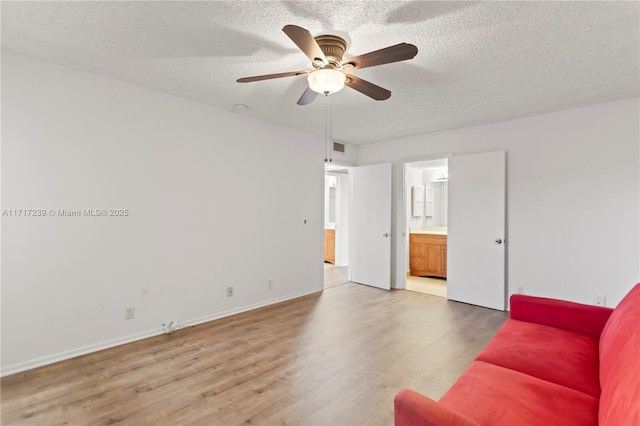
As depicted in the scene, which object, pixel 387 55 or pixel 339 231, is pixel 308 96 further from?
pixel 339 231

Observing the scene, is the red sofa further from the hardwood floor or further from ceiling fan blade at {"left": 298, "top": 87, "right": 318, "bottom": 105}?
ceiling fan blade at {"left": 298, "top": 87, "right": 318, "bottom": 105}

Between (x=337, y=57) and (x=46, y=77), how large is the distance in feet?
8.19

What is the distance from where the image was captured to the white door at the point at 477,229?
4.14 metres

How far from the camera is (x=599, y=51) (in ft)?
7.80

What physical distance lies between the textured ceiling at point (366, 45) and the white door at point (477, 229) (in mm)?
1041

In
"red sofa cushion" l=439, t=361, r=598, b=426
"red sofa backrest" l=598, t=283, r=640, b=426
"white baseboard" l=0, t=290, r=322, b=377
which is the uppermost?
"red sofa backrest" l=598, t=283, r=640, b=426

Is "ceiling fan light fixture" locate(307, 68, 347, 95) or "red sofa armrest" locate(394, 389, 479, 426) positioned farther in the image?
"ceiling fan light fixture" locate(307, 68, 347, 95)

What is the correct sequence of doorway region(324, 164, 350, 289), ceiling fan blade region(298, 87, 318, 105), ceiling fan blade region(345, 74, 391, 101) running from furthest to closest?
doorway region(324, 164, 350, 289) → ceiling fan blade region(298, 87, 318, 105) → ceiling fan blade region(345, 74, 391, 101)

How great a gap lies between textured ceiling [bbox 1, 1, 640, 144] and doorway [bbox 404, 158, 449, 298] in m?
2.46

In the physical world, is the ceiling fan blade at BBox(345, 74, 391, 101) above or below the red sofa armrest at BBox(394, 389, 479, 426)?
above

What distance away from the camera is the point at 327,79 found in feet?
6.84

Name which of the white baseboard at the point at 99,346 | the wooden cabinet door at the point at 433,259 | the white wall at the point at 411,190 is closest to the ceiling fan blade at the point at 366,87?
the white baseboard at the point at 99,346

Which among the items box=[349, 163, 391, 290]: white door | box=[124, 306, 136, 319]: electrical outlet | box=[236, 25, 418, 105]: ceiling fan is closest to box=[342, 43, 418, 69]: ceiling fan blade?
box=[236, 25, 418, 105]: ceiling fan

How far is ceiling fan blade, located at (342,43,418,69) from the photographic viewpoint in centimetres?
179
